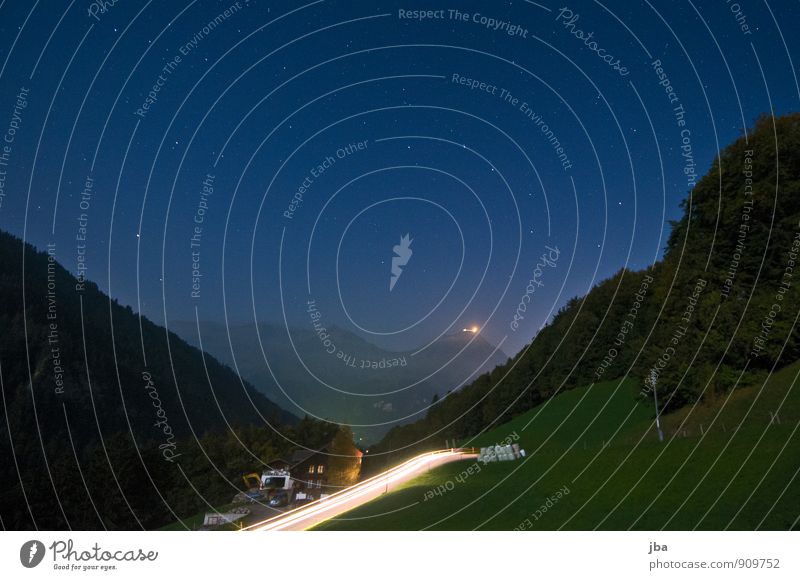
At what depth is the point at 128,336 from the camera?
506ft

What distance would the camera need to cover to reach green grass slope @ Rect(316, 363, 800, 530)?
34.6 ft

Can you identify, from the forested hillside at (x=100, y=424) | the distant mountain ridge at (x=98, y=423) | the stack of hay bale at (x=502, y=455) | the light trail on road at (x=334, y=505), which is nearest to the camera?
the light trail on road at (x=334, y=505)

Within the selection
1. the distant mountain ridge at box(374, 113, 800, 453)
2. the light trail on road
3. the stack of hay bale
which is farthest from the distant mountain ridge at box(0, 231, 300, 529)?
the distant mountain ridge at box(374, 113, 800, 453)

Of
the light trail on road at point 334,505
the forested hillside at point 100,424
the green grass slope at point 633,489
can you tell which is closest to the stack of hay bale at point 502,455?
the green grass slope at point 633,489

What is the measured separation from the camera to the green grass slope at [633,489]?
10.5m

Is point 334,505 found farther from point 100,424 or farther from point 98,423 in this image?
point 100,424

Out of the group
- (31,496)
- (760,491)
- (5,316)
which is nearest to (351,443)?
(31,496)

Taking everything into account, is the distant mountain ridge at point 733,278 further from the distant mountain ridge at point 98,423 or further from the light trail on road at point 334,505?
the distant mountain ridge at point 98,423

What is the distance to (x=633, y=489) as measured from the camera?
45.1 ft

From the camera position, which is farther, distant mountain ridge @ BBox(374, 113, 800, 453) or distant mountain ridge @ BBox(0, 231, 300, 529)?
distant mountain ridge @ BBox(0, 231, 300, 529)

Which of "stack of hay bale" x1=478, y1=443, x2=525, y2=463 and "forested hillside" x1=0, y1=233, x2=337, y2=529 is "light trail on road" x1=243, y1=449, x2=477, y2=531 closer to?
"stack of hay bale" x1=478, y1=443, x2=525, y2=463

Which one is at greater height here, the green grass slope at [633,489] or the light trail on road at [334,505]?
the green grass slope at [633,489]

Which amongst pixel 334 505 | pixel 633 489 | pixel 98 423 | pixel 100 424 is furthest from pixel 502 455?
pixel 100 424
